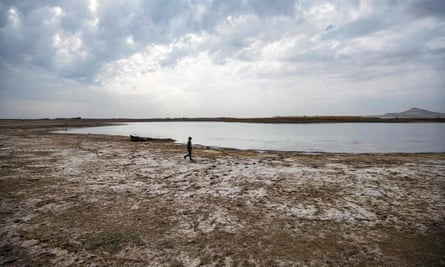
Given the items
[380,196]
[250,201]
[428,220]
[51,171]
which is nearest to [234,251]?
[250,201]

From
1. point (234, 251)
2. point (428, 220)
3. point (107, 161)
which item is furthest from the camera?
point (107, 161)

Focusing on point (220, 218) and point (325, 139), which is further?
point (325, 139)

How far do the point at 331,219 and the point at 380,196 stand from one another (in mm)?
3484

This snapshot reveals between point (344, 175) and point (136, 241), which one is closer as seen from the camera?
point (136, 241)

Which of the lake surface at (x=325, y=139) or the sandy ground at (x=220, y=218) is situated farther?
the lake surface at (x=325, y=139)

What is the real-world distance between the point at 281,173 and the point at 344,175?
3.34m

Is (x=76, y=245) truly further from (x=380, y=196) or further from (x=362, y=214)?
(x=380, y=196)

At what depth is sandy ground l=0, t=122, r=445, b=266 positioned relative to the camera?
4.84 metres

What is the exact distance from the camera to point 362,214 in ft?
23.0

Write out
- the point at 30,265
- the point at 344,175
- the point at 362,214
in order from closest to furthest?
1. the point at 30,265
2. the point at 362,214
3. the point at 344,175

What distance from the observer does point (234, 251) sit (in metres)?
5.03

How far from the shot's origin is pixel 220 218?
6.76 m

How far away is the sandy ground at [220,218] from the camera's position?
484cm

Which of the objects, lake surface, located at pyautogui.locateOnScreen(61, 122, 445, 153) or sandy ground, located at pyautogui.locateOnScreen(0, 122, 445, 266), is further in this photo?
lake surface, located at pyautogui.locateOnScreen(61, 122, 445, 153)
